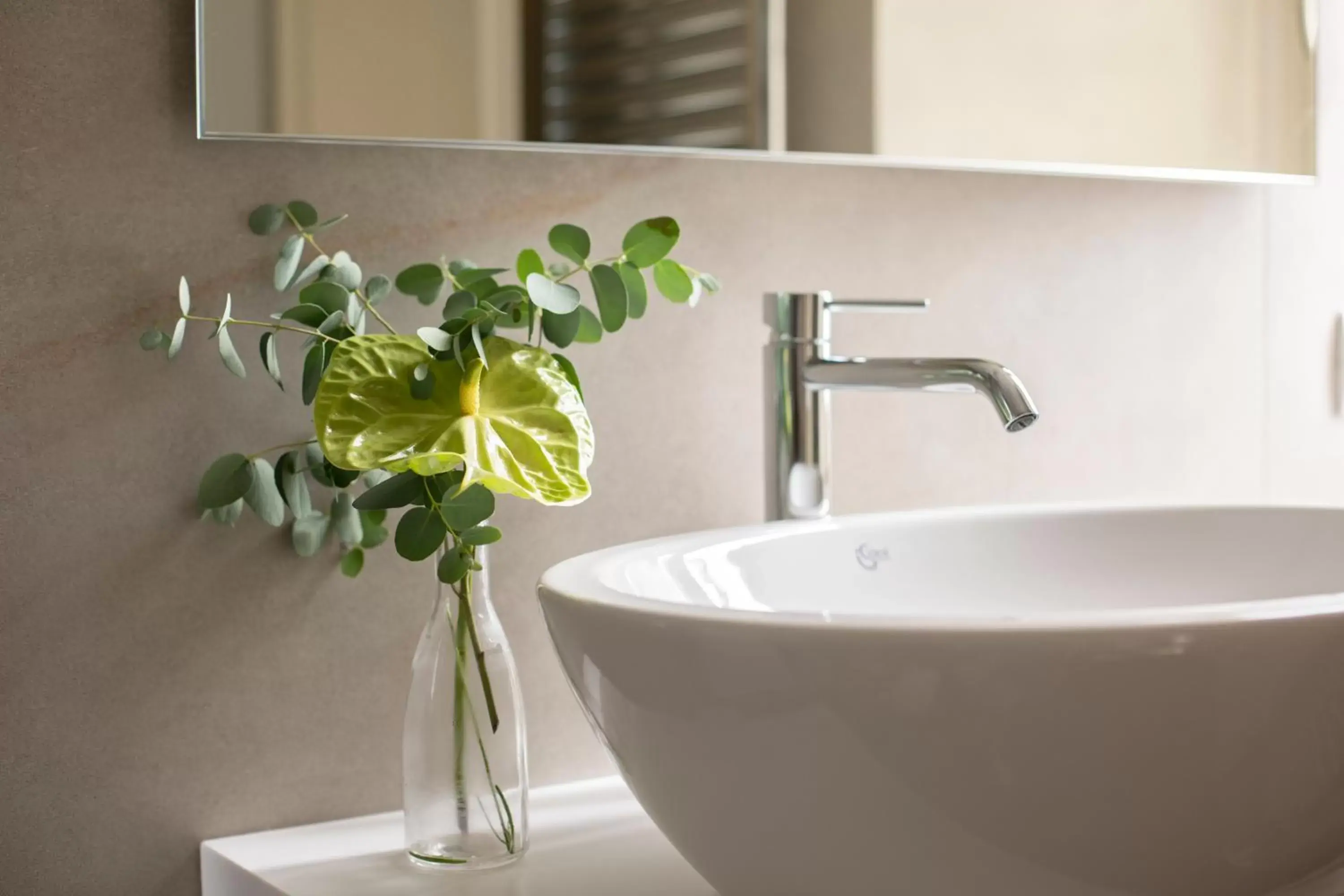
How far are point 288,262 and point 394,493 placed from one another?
164 mm

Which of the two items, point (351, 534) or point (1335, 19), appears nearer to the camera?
point (351, 534)

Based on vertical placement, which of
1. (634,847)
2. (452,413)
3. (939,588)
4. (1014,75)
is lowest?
(634,847)

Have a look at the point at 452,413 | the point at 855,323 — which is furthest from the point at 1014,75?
the point at 452,413

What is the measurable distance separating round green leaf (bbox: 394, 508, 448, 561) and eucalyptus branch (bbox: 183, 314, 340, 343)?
0.34ft

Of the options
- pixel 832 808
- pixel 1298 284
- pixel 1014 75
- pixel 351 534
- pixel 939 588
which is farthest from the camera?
pixel 1298 284

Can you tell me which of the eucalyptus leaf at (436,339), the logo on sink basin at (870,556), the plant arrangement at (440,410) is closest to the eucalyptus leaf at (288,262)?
the plant arrangement at (440,410)

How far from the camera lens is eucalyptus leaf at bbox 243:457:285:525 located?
2.52 feet

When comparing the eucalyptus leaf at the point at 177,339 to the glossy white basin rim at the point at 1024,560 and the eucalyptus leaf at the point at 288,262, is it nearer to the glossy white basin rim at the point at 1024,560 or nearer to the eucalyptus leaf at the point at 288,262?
the eucalyptus leaf at the point at 288,262

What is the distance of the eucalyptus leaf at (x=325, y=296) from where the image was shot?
2.48ft

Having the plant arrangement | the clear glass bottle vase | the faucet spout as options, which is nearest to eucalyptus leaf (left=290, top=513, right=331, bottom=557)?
the plant arrangement

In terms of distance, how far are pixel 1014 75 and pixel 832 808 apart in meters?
0.70

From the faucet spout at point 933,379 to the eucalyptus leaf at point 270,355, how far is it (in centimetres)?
34

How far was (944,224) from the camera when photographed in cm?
105

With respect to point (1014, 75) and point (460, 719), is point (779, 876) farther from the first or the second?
point (1014, 75)
